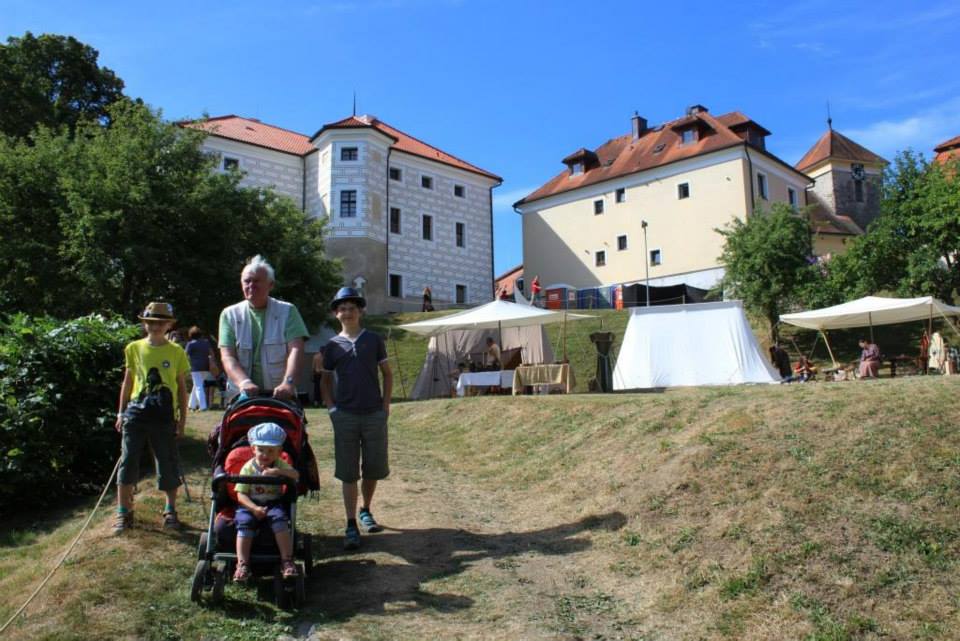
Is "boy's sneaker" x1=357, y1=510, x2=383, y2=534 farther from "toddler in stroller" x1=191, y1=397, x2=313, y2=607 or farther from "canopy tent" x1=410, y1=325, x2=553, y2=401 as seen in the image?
"canopy tent" x1=410, y1=325, x2=553, y2=401

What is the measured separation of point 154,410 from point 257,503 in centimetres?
169

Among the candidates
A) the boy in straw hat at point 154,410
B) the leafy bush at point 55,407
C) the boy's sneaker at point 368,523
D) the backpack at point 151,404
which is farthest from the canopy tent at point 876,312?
the backpack at point 151,404

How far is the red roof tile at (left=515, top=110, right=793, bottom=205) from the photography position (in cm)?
4291

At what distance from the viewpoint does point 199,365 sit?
1473 centimetres

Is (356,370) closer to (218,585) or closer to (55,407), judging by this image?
(218,585)

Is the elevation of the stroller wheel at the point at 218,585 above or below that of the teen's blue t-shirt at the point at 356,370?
below

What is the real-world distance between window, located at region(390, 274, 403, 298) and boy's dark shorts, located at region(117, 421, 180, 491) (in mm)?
37657

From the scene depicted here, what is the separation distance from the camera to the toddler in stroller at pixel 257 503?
460 centimetres

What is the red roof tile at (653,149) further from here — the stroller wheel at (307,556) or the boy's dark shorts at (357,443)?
Answer: the stroller wheel at (307,556)

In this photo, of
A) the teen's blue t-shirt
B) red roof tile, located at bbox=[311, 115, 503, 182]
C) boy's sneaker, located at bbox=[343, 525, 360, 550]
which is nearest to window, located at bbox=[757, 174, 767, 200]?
red roof tile, located at bbox=[311, 115, 503, 182]

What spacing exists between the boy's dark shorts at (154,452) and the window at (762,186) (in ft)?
134

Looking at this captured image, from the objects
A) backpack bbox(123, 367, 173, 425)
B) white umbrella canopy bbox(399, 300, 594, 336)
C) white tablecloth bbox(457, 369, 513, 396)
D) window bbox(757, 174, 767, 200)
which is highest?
window bbox(757, 174, 767, 200)

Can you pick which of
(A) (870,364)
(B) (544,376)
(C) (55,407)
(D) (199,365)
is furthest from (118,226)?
(A) (870,364)

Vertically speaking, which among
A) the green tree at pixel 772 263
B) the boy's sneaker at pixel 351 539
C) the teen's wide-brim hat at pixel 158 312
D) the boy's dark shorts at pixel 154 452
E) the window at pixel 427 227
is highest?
the window at pixel 427 227
